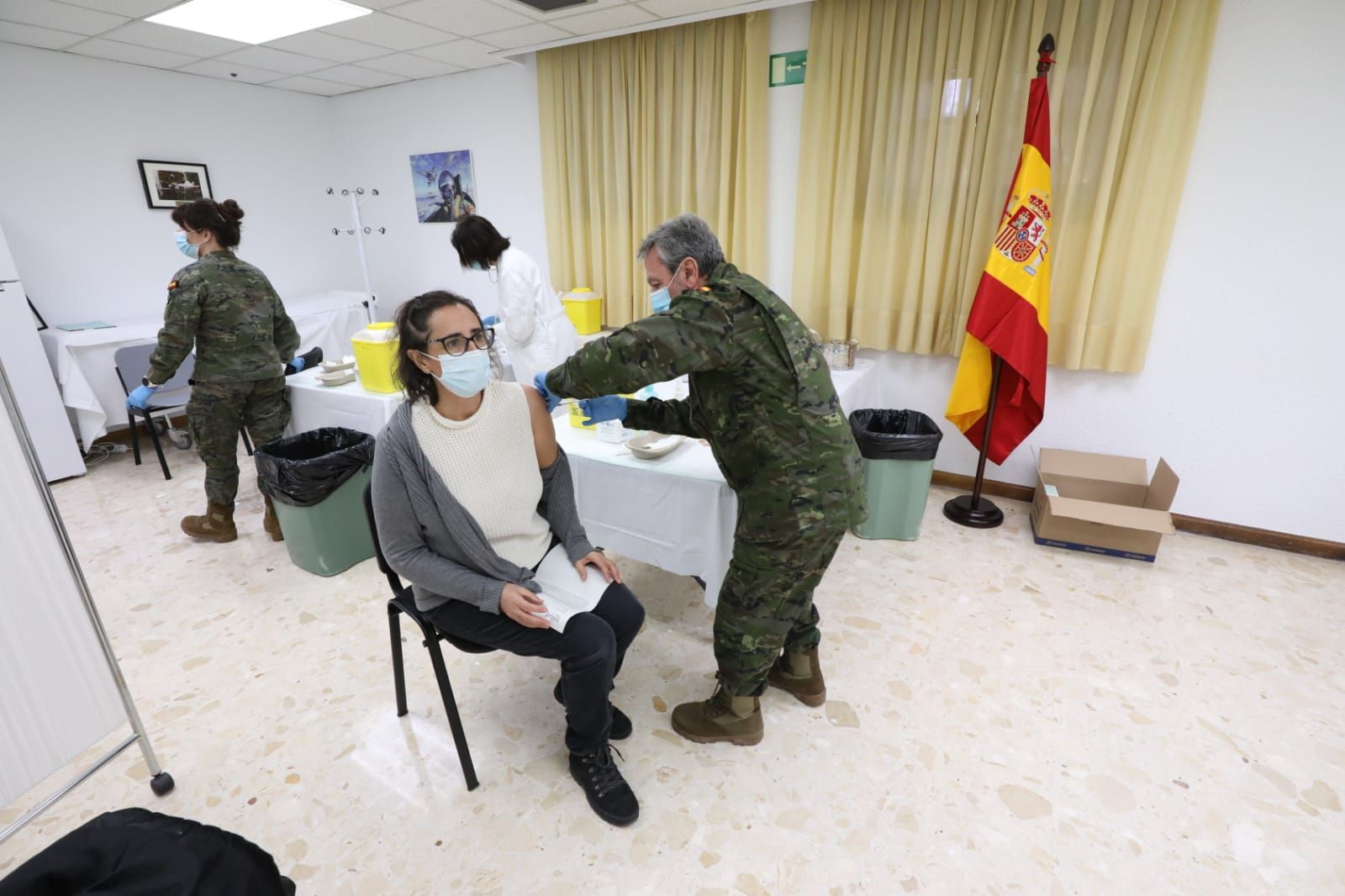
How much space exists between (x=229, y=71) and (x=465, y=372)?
4.56m

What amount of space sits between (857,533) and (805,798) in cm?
152

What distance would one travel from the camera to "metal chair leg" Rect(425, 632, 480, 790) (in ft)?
5.15

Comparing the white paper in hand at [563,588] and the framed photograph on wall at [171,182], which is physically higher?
the framed photograph on wall at [171,182]

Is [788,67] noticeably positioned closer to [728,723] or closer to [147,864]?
[728,723]

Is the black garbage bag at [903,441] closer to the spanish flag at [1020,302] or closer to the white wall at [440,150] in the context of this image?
the spanish flag at [1020,302]

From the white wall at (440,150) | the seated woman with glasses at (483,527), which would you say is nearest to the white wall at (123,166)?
the white wall at (440,150)

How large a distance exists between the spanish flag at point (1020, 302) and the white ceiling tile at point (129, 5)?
3891 millimetres

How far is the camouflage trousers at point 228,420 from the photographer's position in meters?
2.73

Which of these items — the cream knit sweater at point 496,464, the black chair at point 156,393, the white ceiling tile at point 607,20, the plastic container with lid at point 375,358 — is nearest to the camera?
the cream knit sweater at point 496,464

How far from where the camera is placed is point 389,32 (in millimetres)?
3469

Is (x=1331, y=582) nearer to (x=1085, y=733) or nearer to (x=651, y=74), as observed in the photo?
→ (x=1085, y=733)

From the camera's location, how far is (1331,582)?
2588mm

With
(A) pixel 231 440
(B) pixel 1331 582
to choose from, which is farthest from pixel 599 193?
(B) pixel 1331 582

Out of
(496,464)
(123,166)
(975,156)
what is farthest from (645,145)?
(123,166)
